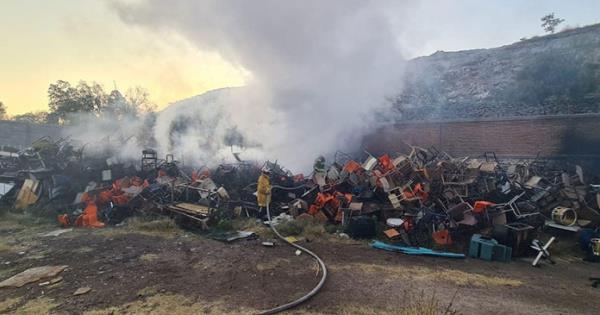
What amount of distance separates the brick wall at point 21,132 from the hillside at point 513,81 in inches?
1093

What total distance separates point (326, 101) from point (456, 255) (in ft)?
35.0

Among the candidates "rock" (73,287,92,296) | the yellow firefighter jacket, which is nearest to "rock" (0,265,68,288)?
"rock" (73,287,92,296)

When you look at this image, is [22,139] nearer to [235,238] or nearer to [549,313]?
[235,238]

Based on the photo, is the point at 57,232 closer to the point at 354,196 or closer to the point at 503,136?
the point at 354,196

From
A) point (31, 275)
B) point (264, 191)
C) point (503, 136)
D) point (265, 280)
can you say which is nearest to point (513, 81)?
point (503, 136)

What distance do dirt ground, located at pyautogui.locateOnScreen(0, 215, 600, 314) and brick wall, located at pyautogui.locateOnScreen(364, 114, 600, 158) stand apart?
333 inches

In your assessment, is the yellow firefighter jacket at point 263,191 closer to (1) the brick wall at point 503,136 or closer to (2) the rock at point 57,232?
(2) the rock at point 57,232

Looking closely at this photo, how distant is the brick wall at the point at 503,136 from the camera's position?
44.9 feet

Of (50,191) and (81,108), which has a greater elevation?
(81,108)

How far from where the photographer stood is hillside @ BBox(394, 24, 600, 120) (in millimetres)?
15742

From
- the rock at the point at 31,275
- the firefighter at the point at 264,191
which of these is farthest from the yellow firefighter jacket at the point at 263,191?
the rock at the point at 31,275

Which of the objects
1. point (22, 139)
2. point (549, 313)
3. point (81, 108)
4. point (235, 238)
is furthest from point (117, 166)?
point (81, 108)

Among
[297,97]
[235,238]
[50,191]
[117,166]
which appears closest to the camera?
[235,238]

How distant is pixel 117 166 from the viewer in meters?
13.6
